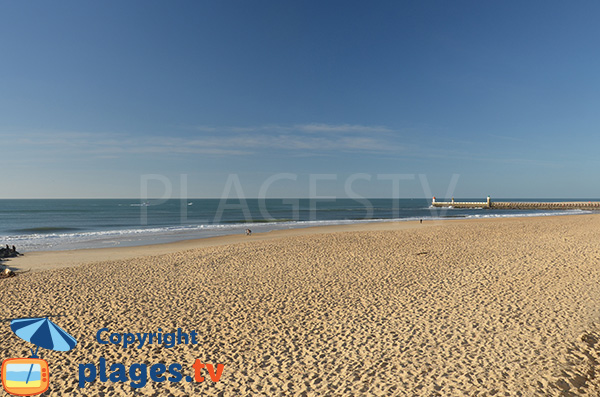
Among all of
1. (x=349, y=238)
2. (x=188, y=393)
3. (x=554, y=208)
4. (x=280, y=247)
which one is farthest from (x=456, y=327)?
(x=554, y=208)

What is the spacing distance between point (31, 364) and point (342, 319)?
6268 mm

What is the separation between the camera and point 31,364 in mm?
5758

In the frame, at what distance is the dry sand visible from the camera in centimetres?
574

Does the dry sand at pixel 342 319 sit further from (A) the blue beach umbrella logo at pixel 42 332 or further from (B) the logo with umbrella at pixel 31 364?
(A) the blue beach umbrella logo at pixel 42 332

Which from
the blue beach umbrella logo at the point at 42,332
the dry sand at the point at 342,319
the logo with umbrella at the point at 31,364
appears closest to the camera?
the logo with umbrella at the point at 31,364

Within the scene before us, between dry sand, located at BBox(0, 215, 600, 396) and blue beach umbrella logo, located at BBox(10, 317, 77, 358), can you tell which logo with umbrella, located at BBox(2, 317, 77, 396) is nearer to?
blue beach umbrella logo, located at BBox(10, 317, 77, 358)

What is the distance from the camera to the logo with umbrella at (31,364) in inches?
213

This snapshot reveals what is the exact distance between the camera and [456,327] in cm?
775

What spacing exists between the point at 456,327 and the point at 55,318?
992 centimetres

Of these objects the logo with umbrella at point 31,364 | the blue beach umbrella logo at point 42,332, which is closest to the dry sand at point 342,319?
the logo with umbrella at point 31,364

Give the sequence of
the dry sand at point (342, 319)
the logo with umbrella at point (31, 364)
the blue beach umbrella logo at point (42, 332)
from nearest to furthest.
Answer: the logo with umbrella at point (31, 364) → the blue beach umbrella logo at point (42, 332) → the dry sand at point (342, 319)

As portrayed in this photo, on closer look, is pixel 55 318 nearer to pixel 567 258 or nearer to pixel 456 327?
pixel 456 327

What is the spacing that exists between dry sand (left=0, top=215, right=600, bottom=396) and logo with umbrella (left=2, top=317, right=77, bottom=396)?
11.3 inches

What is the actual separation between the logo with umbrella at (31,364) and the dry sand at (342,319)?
29 cm
